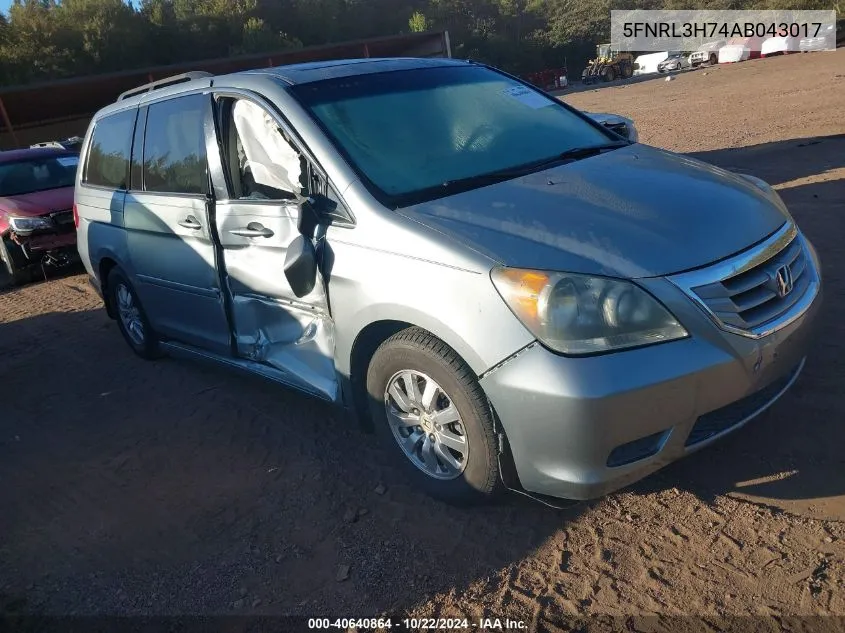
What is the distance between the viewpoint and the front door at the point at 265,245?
3.44 m

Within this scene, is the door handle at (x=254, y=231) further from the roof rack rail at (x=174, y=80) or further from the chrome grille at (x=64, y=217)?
the chrome grille at (x=64, y=217)

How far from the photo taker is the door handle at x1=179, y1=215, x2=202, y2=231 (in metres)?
4.04

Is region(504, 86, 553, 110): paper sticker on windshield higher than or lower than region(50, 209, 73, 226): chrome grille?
higher

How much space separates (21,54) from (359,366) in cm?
5289

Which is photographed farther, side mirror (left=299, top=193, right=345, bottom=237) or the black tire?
the black tire

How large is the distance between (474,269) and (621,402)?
71 cm

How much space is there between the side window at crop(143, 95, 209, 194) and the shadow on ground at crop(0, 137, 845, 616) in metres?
1.39

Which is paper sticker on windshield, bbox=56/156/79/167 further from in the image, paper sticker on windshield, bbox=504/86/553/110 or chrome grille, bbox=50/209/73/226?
paper sticker on windshield, bbox=504/86/553/110

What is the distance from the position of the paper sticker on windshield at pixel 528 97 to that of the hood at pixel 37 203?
7056 mm

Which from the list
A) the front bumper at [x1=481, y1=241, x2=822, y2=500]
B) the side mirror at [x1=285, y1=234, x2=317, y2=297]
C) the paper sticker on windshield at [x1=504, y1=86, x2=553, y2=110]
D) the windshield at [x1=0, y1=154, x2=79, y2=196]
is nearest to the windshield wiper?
the paper sticker on windshield at [x1=504, y1=86, x2=553, y2=110]

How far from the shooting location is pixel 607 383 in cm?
245

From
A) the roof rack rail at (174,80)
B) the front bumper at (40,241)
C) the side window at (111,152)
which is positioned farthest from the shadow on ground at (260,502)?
the front bumper at (40,241)

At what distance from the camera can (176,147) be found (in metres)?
4.35

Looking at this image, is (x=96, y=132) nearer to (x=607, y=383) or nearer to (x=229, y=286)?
(x=229, y=286)
